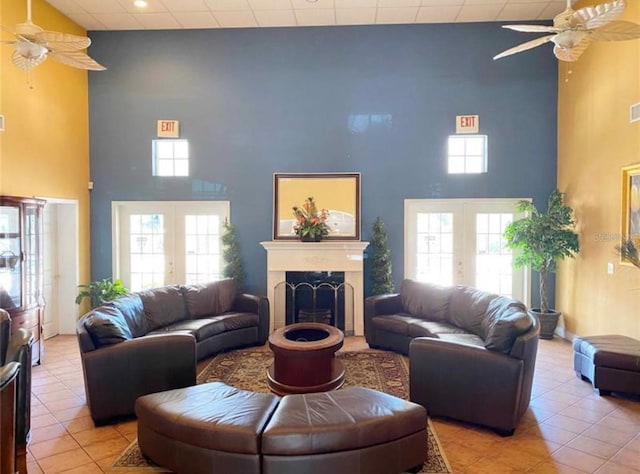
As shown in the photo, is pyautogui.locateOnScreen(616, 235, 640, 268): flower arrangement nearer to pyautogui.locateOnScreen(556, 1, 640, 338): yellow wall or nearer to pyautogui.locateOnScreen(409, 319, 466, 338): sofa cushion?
pyautogui.locateOnScreen(556, 1, 640, 338): yellow wall

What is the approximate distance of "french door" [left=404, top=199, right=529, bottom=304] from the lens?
6.39 m

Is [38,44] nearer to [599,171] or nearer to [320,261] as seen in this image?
[320,261]

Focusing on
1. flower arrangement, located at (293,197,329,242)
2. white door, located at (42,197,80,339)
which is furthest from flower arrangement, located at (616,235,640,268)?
white door, located at (42,197,80,339)

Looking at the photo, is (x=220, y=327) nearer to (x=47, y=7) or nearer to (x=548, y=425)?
(x=548, y=425)

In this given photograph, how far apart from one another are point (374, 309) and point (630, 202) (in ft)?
10.7

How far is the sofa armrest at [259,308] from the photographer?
552 cm

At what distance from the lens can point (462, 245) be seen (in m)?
6.44

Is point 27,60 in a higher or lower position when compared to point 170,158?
higher

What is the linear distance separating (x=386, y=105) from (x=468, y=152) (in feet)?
5.08

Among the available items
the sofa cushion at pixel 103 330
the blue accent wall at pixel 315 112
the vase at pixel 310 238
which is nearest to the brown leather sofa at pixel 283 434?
the sofa cushion at pixel 103 330

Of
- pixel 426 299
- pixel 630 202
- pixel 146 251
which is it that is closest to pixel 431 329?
pixel 426 299

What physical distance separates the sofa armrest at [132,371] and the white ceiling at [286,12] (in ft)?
16.0

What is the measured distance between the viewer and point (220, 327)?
16.6 feet

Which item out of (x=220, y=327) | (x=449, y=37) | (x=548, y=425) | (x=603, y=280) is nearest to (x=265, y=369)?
(x=220, y=327)
